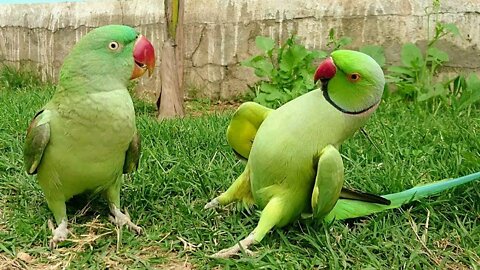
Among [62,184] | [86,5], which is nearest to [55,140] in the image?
[62,184]

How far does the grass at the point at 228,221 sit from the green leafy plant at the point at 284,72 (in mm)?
943

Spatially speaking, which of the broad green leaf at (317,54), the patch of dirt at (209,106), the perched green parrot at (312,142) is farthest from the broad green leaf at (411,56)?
the perched green parrot at (312,142)

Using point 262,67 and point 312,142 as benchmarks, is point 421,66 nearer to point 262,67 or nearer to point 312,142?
point 262,67

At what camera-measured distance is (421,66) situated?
10.0ft

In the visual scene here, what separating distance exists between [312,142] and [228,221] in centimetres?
35

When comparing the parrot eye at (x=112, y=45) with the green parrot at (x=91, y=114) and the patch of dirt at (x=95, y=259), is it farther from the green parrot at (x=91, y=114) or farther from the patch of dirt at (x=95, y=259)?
the patch of dirt at (x=95, y=259)

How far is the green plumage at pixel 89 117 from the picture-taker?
131 centimetres

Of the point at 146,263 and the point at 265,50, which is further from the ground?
the point at 265,50

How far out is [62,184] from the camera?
141 centimetres

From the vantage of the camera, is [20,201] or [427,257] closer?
[427,257]

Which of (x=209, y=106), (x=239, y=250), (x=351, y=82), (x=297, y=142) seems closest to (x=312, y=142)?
(x=297, y=142)

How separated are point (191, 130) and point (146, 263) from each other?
39.7 inches

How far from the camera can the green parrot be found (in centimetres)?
131

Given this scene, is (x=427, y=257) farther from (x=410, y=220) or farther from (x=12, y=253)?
(x=12, y=253)
